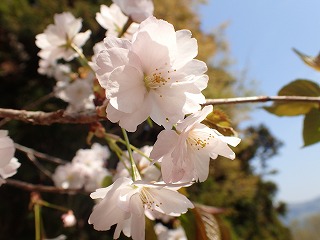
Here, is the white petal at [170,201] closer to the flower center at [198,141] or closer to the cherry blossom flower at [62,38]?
the flower center at [198,141]

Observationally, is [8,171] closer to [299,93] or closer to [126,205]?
[126,205]

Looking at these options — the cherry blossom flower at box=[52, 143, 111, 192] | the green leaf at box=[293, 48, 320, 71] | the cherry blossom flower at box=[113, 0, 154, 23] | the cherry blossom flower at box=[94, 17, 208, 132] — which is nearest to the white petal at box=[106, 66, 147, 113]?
the cherry blossom flower at box=[94, 17, 208, 132]

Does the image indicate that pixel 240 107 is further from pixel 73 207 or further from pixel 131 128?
pixel 131 128

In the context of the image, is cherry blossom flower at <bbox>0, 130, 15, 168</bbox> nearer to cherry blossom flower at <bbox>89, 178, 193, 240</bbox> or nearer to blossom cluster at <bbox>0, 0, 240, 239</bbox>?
blossom cluster at <bbox>0, 0, 240, 239</bbox>

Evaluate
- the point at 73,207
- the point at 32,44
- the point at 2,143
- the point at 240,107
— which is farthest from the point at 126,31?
the point at 240,107

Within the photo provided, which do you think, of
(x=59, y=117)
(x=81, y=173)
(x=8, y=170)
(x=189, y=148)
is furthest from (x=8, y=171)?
(x=81, y=173)

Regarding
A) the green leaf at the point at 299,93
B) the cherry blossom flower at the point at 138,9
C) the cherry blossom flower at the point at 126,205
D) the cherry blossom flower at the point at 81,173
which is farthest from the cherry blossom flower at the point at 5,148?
the cherry blossom flower at the point at 81,173
